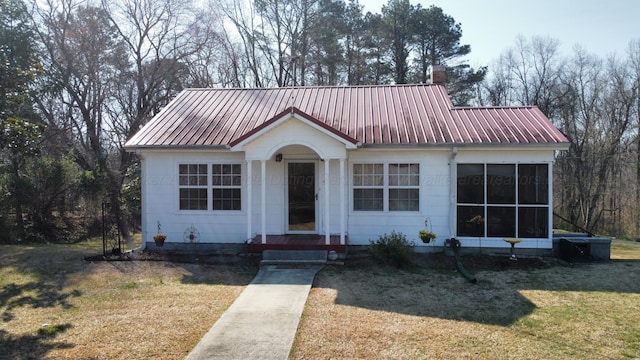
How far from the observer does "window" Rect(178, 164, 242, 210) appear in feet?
37.9

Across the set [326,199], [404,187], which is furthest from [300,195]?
[404,187]

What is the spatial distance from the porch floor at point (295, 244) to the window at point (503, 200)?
3205 mm

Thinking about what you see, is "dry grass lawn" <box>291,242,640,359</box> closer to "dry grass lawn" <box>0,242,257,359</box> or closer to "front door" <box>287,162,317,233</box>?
"dry grass lawn" <box>0,242,257,359</box>

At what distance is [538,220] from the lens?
427 inches

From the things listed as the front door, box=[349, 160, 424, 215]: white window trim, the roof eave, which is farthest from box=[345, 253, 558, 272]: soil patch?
the roof eave

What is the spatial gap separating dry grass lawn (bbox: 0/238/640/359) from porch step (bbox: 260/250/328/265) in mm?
633

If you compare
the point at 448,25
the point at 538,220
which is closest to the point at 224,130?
the point at 538,220

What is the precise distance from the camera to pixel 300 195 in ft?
38.5

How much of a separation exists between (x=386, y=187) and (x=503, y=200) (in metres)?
2.91

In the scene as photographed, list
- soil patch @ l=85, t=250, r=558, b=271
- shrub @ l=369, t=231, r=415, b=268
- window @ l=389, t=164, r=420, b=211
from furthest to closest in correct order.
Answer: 1. window @ l=389, t=164, r=420, b=211
2. soil patch @ l=85, t=250, r=558, b=271
3. shrub @ l=369, t=231, r=415, b=268

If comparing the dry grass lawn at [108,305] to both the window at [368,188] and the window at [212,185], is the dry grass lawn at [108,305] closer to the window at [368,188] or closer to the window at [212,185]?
the window at [212,185]

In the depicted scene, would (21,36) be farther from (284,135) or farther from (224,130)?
(284,135)

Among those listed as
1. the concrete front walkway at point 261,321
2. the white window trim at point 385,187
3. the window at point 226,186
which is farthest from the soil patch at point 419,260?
the concrete front walkway at point 261,321

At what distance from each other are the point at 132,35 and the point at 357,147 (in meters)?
21.3
